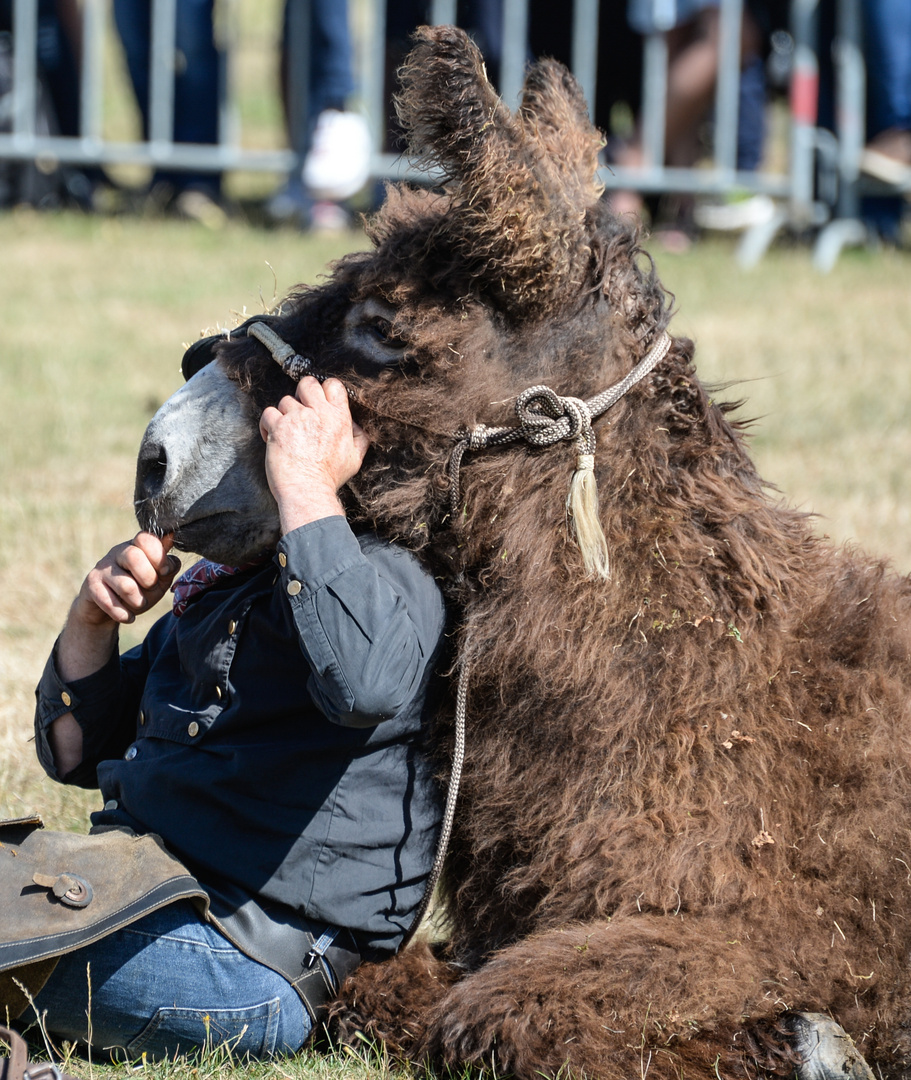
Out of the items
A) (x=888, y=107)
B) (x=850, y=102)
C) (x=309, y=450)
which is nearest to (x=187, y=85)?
(x=850, y=102)

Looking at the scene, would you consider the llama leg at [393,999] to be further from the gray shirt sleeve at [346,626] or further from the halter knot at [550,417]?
the halter knot at [550,417]

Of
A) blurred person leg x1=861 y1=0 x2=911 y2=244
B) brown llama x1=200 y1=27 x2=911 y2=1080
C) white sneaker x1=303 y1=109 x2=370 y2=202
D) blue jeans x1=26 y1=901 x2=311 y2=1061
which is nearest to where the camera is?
brown llama x1=200 y1=27 x2=911 y2=1080

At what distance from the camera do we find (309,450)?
2.44 metres

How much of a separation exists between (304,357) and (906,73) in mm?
8763

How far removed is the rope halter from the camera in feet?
8.04

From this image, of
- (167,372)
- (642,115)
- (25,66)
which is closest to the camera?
(167,372)

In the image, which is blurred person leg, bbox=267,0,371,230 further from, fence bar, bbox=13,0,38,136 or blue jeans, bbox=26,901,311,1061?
blue jeans, bbox=26,901,311,1061

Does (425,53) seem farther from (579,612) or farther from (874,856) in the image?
(874,856)

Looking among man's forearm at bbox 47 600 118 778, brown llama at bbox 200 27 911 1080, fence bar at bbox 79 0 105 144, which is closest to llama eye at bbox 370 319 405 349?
brown llama at bbox 200 27 911 1080

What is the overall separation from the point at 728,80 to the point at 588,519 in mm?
8984

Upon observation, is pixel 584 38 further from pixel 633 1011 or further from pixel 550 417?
pixel 633 1011

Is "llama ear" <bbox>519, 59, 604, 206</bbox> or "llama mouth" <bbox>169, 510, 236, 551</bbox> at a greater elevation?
"llama ear" <bbox>519, 59, 604, 206</bbox>

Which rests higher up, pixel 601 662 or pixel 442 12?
pixel 442 12

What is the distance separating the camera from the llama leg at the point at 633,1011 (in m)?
2.29
